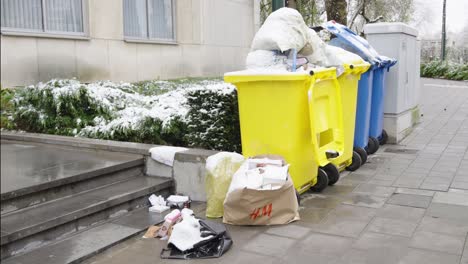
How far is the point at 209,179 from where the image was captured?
454 cm

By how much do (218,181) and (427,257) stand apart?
1.86 meters

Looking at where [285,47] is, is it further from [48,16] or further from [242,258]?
[48,16]

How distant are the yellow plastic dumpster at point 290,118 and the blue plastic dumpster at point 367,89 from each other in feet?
5.10

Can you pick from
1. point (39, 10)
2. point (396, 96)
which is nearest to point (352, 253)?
point (396, 96)

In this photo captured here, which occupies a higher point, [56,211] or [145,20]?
[145,20]

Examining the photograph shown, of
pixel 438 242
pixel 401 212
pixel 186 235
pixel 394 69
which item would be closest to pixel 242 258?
pixel 186 235

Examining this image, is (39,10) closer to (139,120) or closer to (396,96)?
(139,120)

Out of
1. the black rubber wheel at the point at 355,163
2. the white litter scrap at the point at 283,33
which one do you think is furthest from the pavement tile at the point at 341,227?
the black rubber wheel at the point at 355,163

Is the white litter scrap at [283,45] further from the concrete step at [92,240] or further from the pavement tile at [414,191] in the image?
the concrete step at [92,240]

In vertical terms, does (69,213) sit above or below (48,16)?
below

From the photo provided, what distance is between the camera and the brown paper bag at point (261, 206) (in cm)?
409

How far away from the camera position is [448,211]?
4.53 meters

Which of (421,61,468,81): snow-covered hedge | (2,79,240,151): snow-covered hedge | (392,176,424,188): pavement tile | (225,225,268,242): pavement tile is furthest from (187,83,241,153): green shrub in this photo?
(421,61,468,81): snow-covered hedge

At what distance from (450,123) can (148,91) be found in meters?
6.27
